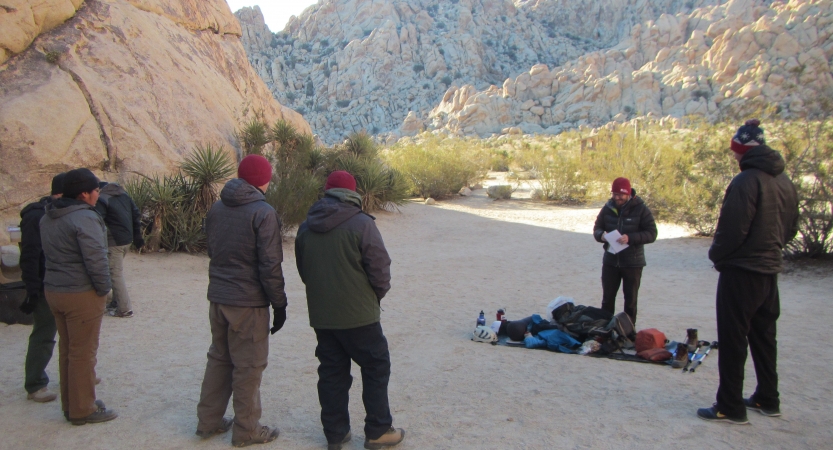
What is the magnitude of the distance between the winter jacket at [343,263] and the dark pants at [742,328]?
7.80ft

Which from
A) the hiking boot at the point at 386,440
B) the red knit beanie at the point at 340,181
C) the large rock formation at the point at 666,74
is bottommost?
the hiking boot at the point at 386,440

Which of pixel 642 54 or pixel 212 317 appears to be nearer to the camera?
pixel 212 317

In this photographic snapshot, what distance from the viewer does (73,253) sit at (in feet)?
13.0

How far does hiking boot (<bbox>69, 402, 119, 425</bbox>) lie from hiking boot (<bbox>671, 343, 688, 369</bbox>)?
15.4 ft

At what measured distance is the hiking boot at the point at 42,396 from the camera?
451 centimetres

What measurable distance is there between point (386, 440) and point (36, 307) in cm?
285

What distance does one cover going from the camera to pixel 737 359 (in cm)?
401

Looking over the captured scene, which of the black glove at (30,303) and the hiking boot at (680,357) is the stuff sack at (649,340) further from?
the black glove at (30,303)

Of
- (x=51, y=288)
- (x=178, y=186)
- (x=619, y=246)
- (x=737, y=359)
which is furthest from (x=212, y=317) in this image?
(x=178, y=186)

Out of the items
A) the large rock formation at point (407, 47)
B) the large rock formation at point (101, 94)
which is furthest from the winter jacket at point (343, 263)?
the large rock formation at point (407, 47)

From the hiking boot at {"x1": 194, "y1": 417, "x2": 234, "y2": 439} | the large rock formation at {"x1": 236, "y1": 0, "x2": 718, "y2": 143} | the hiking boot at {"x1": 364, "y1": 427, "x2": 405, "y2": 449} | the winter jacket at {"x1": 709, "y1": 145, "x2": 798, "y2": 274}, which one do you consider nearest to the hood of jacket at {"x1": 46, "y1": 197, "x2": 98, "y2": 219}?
the hiking boot at {"x1": 194, "y1": 417, "x2": 234, "y2": 439}

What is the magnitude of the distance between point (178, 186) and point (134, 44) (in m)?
3.92

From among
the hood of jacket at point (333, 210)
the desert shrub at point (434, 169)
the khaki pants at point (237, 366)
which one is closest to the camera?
the hood of jacket at point (333, 210)

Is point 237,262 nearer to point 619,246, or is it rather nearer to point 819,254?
point 619,246
